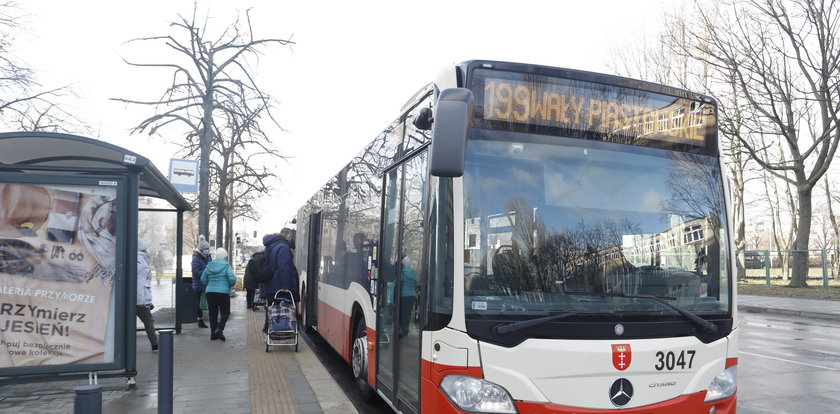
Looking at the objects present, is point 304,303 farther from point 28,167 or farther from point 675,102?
point 675,102

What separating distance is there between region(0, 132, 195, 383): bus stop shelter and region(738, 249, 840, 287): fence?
27.8 m

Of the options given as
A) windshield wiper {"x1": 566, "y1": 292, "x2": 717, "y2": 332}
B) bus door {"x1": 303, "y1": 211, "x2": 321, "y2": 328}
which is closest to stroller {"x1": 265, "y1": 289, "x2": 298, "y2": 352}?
bus door {"x1": 303, "y1": 211, "x2": 321, "y2": 328}

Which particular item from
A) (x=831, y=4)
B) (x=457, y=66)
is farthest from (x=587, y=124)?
(x=831, y=4)

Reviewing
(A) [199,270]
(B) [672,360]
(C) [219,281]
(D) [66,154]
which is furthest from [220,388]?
(A) [199,270]

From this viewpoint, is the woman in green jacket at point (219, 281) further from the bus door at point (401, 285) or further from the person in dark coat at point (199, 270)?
the bus door at point (401, 285)

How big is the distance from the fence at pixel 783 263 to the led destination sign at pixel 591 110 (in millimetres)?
26279

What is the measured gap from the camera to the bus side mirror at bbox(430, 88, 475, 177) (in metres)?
3.71

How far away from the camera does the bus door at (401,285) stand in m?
4.66

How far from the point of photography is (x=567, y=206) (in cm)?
420

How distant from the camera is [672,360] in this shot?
13.7 feet

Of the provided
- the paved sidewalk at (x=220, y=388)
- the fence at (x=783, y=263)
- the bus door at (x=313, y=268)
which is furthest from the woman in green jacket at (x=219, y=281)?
the fence at (x=783, y=263)

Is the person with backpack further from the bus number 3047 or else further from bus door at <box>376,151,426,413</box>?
the bus number 3047

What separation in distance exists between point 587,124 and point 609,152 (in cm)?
25

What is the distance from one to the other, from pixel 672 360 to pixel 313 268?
323 inches
